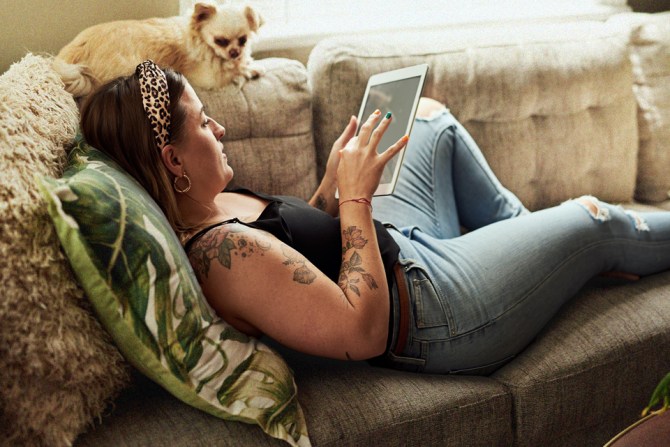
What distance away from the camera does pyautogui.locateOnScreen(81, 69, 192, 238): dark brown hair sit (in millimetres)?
1164

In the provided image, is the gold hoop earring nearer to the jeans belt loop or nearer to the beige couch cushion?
the jeans belt loop

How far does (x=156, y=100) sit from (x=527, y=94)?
118 cm

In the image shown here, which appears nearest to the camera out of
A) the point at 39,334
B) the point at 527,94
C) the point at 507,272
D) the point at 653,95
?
the point at 39,334

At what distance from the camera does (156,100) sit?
3.83 feet

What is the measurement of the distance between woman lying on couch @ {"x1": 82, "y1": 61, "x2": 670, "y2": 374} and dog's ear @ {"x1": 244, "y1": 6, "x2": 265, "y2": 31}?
0.36m

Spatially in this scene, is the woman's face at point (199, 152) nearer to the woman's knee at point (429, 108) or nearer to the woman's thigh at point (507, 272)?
the woman's thigh at point (507, 272)

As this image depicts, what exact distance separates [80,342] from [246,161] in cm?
80

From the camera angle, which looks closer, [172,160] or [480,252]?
[172,160]

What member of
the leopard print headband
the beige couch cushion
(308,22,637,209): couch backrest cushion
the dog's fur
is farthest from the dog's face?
the beige couch cushion

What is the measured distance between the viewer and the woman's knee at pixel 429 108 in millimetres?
1727

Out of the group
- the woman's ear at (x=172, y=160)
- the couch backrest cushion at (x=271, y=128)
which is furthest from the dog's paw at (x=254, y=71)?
the woman's ear at (x=172, y=160)

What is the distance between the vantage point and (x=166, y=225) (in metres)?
1.04

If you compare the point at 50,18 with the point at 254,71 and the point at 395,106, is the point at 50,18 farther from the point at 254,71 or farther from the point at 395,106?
the point at 395,106

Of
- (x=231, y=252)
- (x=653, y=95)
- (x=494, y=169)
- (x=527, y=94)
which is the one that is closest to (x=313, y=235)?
(x=231, y=252)
